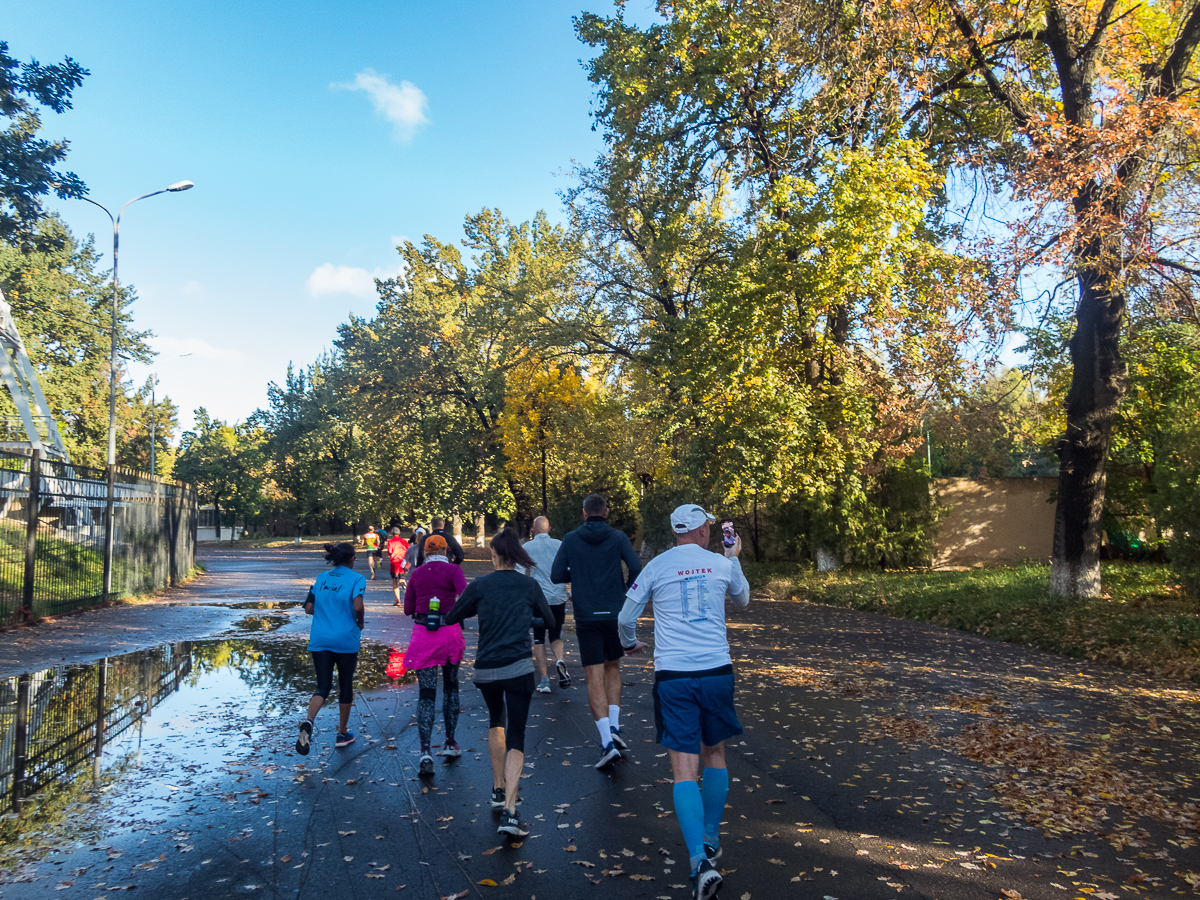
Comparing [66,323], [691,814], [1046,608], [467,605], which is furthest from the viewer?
[66,323]

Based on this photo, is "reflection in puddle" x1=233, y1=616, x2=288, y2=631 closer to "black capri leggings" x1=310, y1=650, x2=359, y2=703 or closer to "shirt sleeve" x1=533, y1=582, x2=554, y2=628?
"black capri leggings" x1=310, y1=650, x2=359, y2=703

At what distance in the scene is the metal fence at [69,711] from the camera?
20.1 feet

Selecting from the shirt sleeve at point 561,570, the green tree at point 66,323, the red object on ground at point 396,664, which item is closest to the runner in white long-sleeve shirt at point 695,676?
the shirt sleeve at point 561,570

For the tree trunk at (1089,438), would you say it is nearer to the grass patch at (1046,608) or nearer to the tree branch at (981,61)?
the grass patch at (1046,608)

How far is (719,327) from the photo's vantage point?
18516 millimetres

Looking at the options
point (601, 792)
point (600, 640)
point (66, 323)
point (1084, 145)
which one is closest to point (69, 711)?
point (600, 640)

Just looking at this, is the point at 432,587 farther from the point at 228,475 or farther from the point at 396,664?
the point at 228,475

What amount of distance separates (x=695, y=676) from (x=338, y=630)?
3.81 metres

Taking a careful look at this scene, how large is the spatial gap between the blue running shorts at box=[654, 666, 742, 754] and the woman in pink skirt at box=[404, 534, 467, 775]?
241 centimetres

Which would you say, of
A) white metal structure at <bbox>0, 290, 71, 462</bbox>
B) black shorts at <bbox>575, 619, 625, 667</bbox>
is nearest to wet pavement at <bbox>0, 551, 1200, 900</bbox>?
black shorts at <bbox>575, 619, 625, 667</bbox>

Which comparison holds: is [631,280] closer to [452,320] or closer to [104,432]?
[452,320]

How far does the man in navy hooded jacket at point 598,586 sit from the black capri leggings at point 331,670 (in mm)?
1920

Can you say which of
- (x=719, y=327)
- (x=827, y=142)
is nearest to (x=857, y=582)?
(x=719, y=327)

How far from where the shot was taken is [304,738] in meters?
6.73
